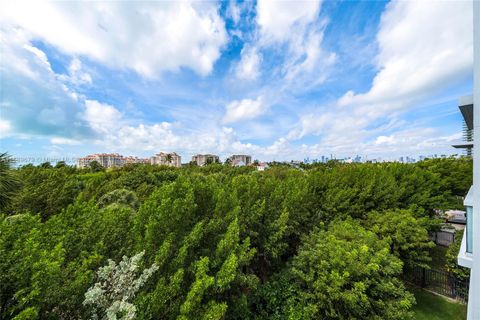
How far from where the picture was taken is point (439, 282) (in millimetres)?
13000

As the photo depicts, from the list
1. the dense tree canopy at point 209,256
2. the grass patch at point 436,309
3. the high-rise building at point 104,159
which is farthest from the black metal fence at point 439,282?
the high-rise building at point 104,159

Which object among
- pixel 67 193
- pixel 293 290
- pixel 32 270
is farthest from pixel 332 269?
pixel 67 193

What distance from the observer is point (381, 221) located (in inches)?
512

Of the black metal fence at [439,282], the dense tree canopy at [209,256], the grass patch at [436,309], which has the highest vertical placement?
the dense tree canopy at [209,256]

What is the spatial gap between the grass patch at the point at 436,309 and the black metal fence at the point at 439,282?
56 cm

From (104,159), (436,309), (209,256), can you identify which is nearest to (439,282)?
(436,309)

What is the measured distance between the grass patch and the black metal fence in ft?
1.84

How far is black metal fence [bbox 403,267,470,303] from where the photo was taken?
461 inches

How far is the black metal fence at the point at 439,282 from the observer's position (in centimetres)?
1170

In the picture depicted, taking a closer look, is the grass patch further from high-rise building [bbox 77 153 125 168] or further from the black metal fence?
high-rise building [bbox 77 153 125 168]

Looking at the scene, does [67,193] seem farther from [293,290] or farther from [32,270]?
[293,290]

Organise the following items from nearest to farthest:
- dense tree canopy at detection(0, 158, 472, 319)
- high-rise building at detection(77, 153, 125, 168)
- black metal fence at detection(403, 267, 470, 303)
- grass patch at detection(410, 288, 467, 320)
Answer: dense tree canopy at detection(0, 158, 472, 319)
grass patch at detection(410, 288, 467, 320)
black metal fence at detection(403, 267, 470, 303)
high-rise building at detection(77, 153, 125, 168)

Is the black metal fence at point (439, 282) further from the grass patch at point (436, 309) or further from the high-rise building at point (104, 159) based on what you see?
the high-rise building at point (104, 159)

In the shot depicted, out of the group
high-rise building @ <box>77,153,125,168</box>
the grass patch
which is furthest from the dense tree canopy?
high-rise building @ <box>77,153,125,168</box>
